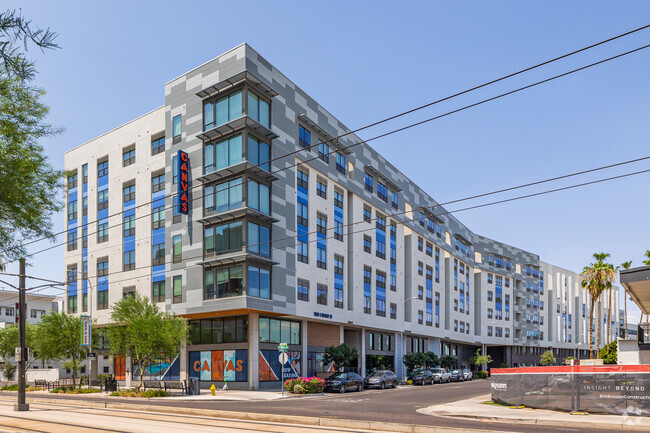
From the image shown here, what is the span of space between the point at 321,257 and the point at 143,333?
19.0 m

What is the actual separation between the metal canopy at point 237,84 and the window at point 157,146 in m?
7.59

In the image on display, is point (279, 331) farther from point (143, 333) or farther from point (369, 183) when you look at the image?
point (369, 183)

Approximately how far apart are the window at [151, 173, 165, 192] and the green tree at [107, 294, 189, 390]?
12.6 meters

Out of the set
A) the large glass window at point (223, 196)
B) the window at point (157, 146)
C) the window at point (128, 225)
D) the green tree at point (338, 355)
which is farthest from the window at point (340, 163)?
the window at point (128, 225)

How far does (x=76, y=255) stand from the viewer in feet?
196

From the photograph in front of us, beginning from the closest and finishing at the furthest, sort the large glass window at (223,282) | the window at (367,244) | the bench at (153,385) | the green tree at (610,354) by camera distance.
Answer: the bench at (153,385) → the large glass window at (223,282) → the green tree at (610,354) → the window at (367,244)

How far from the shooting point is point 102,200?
2277 inches

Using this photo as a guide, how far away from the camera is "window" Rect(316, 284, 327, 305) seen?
5194 cm

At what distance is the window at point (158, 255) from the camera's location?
50.4 metres

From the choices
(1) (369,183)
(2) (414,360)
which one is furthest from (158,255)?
(2) (414,360)

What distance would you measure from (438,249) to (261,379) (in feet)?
145

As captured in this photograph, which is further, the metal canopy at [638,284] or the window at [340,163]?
the window at [340,163]

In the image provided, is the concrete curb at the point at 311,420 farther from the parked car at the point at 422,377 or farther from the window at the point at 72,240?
the parked car at the point at 422,377

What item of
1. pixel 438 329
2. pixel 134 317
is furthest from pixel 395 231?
pixel 134 317
